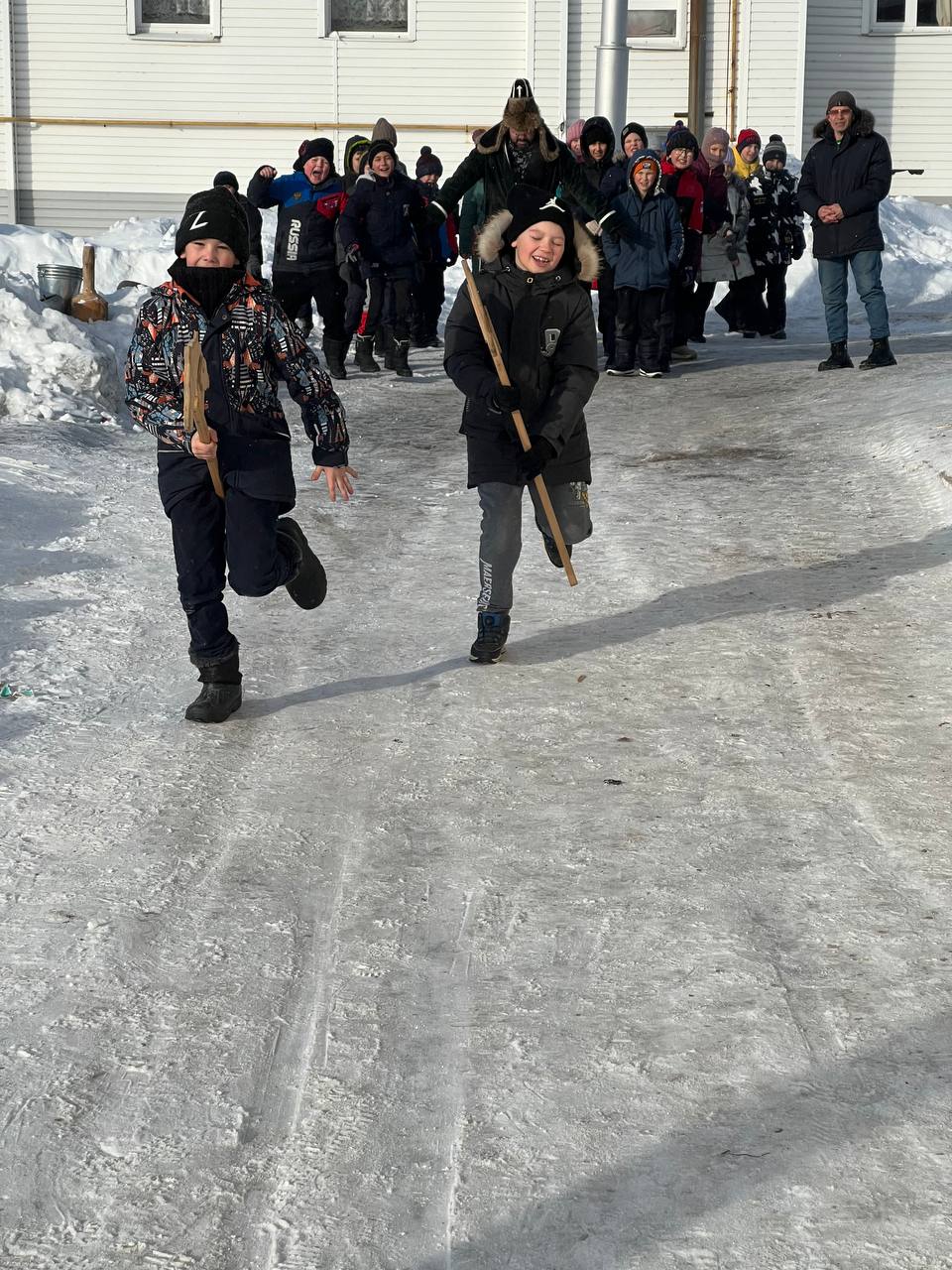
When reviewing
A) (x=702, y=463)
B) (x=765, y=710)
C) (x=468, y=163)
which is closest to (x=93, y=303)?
(x=468, y=163)

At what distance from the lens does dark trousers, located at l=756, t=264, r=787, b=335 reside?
52.1 ft

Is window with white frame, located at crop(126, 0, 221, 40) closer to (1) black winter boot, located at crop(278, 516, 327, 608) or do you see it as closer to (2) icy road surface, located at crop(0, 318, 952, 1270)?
(2) icy road surface, located at crop(0, 318, 952, 1270)

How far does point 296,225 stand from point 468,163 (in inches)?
91.6

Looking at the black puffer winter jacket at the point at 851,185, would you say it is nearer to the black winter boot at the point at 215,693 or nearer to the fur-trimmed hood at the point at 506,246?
the fur-trimmed hood at the point at 506,246

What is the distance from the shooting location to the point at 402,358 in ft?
45.5

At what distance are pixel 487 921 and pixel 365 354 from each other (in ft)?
34.4

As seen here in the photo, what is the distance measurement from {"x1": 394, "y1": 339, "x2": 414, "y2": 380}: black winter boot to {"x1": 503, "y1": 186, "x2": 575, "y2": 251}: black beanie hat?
7.84m

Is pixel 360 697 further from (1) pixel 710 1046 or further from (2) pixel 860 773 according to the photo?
(1) pixel 710 1046

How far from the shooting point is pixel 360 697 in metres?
5.84

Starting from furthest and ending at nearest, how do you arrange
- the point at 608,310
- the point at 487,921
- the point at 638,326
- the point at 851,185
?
the point at 608,310 → the point at 638,326 → the point at 851,185 → the point at 487,921

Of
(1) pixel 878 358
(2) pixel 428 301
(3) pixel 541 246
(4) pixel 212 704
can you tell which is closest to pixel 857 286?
(1) pixel 878 358

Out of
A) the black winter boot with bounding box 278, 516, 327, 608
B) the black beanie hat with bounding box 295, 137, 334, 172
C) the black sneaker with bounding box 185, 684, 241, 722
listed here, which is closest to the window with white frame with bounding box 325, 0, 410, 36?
the black beanie hat with bounding box 295, 137, 334, 172

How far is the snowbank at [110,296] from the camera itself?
11.3 m

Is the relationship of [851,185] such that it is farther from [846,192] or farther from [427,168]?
[427,168]
